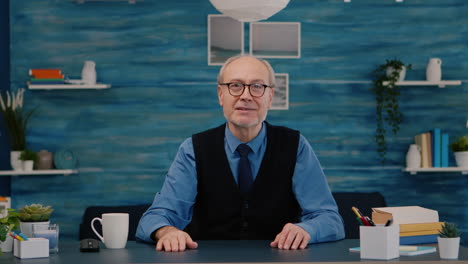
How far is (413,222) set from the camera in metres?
2.29

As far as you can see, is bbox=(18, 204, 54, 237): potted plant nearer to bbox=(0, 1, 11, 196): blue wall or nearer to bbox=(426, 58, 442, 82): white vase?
bbox=(0, 1, 11, 196): blue wall

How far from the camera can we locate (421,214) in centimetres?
234

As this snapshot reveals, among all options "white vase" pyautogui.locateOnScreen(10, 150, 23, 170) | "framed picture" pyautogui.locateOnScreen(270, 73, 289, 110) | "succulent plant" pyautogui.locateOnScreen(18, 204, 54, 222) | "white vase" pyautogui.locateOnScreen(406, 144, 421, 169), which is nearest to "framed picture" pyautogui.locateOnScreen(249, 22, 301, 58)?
"framed picture" pyautogui.locateOnScreen(270, 73, 289, 110)

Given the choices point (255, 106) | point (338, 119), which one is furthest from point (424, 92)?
point (255, 106)

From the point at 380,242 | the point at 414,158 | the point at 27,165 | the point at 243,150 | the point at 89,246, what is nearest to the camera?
the point at 380,242

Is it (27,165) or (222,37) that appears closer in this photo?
(27,165)

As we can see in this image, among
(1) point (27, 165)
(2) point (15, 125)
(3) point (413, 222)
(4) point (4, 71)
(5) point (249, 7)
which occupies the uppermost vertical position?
(5) point (249, 7)

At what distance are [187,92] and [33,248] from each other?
3.01 meters

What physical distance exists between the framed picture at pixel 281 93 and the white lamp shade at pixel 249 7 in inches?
87.3

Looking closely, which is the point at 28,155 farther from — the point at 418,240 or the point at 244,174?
the point at 418,240

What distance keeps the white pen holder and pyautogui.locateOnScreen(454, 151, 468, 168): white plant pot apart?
10.0 ft

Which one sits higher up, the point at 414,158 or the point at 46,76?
the point at 46,76

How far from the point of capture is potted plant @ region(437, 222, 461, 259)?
77.7 inches

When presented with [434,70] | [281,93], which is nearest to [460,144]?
[434,70]
